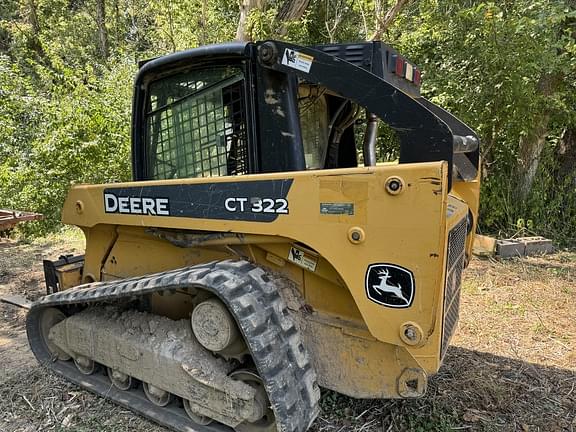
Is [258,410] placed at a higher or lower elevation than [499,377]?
higher

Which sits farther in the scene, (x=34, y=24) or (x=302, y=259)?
(x=34, y=24)

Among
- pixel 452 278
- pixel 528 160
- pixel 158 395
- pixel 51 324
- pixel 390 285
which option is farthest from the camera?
pixel 528 160

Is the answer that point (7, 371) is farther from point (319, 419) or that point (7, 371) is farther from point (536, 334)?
point (536, 334)

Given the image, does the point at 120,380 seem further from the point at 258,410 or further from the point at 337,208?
the point at 337,208

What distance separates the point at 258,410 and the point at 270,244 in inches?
32.2

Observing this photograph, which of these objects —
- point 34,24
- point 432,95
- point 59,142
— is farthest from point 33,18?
point 432,95

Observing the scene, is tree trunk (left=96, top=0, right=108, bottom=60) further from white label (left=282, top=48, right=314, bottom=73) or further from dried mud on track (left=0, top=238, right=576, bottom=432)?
white label (left=282, top=48, right=314, bottom=73)

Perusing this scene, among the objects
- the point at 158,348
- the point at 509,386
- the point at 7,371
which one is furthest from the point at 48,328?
the point at 509,386

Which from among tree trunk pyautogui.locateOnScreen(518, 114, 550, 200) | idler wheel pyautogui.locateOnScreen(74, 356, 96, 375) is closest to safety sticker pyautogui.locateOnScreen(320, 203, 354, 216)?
idler wheel pyautogui.locateOnScreen(74, 356, 96, 375)

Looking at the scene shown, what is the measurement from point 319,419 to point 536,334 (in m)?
2.20

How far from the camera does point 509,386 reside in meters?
3.08

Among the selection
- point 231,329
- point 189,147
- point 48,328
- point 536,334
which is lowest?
point 536,334

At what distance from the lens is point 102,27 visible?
15.6 m

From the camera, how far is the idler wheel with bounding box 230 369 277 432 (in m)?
2.33
